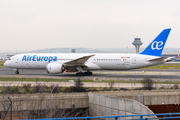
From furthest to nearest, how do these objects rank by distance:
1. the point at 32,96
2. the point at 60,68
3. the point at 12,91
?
the point at 60,68
the point at 12,91
the point at 32,96

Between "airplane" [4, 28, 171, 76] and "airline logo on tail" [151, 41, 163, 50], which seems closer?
"airplane" [4, 28, 171, 76]

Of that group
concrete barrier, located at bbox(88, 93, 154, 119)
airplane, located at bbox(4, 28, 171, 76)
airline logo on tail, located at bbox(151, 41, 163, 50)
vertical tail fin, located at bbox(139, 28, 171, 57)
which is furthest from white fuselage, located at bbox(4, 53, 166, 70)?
concrete barrier, located at bbox(88, 93, 154, 119)

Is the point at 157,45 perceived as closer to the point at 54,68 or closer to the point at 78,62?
the point at 78,62

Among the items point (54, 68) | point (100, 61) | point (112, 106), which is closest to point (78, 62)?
point (100, 61)

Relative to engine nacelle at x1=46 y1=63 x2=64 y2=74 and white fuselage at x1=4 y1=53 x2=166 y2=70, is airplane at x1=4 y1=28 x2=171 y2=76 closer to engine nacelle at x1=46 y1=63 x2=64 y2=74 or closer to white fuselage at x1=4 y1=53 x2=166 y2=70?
white fuselage at x1=4 y1=53 x2=166 y2=70

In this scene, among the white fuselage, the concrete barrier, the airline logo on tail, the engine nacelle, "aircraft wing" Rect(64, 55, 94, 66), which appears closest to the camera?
the concrete barrier

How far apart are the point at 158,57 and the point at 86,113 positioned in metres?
23.0

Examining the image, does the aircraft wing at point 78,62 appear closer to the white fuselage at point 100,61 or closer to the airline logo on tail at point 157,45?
the white fuselage at point 100,61

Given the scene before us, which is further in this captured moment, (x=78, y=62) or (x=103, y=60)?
(x=103, y=60)

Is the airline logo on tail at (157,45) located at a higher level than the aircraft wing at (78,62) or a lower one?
higher

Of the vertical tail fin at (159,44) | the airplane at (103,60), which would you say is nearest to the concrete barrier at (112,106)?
the airplane at (103,60)

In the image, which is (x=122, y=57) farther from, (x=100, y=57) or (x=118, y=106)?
(x=118, y=106)

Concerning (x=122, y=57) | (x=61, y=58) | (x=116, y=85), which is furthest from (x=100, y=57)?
(x=116, y=85)

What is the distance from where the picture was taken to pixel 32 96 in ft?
72.3
